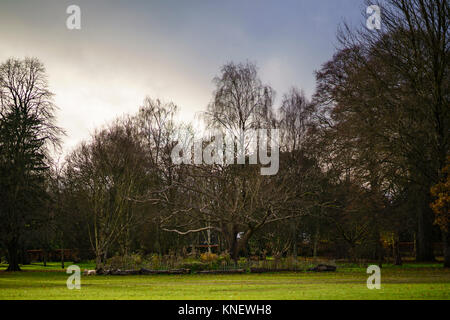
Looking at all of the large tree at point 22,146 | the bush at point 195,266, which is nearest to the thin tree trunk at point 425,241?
the bush at point 195,266

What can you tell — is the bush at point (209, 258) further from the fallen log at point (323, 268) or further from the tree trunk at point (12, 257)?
the tree trunk at point (12, 257)

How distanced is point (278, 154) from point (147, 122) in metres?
14.2

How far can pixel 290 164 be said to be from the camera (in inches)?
1453

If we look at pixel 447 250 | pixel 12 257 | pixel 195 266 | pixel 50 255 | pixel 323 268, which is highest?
pixel 447 250

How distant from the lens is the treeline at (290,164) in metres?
28.6

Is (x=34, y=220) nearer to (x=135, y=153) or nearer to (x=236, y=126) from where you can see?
(x=135, y=153)

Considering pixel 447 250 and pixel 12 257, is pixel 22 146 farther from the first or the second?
pixel 447 250

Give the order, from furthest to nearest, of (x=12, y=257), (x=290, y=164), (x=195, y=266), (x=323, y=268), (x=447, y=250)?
(x=290, y=164), (x=12, y=257), (x=447, y=250), (x=195, y=266), (x=323, y=268)

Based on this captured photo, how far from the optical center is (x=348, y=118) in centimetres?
3178

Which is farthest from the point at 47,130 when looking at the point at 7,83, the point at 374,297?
the point at 374,297

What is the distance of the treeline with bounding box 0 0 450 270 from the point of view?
28594mm

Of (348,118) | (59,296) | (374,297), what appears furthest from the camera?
(348,118)

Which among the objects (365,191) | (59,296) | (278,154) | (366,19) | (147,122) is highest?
(366,19)

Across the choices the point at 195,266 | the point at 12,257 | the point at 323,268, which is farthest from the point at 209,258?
the point at 12,257
